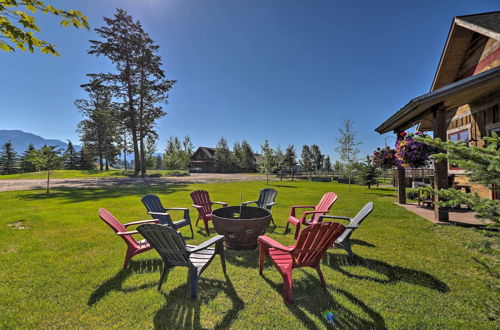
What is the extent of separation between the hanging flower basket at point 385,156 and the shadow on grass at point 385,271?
5.21 meters

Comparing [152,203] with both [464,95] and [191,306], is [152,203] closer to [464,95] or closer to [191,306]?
[191,306]

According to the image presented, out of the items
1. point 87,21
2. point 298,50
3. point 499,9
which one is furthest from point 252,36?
point 87,21

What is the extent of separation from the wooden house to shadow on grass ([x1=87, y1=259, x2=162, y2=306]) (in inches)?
261

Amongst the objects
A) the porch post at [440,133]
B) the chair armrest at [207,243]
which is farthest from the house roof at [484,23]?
the chair armrest at [207,243]

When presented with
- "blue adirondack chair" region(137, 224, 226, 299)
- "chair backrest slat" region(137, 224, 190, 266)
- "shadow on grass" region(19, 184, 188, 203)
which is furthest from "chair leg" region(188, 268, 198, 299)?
"shadow on grass" region(19, 184, 188, 203)

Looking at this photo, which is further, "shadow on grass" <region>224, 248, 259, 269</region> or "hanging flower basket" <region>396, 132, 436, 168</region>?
"hanging flower basket" <region>396, 132, 436, 168</region>

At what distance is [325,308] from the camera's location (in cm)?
268

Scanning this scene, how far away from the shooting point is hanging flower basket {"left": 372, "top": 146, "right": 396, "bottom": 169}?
782cm

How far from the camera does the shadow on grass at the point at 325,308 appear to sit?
2.42 m

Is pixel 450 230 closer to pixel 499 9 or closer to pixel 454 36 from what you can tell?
pixel 454 36

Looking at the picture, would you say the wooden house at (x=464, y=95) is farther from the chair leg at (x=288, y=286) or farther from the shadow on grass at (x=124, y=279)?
the shadow on grass at (x=124, y=279)

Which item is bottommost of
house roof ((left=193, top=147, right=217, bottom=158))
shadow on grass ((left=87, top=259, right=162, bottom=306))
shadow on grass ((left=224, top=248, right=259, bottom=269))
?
shadow on grass ((left=87, top=259, right=162, bottom=306))

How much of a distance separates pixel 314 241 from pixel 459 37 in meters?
9.59

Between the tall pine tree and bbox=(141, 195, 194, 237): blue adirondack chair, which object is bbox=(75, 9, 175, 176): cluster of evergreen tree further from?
the tall pine tree
